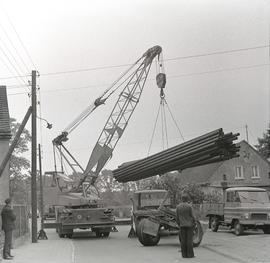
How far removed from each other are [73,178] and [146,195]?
761cm

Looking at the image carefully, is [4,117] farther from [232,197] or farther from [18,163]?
[18,163]

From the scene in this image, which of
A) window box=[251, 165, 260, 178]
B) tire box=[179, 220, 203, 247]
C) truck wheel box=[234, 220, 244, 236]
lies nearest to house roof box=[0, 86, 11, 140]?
truck wheel box=[234, 220, 244, 236]

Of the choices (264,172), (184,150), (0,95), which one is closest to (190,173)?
(264,172)

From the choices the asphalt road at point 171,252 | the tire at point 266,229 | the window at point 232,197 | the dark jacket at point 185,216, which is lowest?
the asphalt road at point 171,252

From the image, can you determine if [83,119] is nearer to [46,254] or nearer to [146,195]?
[146,195]

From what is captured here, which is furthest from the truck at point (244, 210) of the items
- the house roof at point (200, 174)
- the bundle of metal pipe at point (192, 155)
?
the house roof at point (200, 174)

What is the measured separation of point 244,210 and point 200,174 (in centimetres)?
3631

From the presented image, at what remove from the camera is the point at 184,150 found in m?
18.4

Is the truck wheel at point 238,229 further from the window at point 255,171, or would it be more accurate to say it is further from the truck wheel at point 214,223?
the window at point 255,171

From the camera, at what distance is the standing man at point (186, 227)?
1427 cm

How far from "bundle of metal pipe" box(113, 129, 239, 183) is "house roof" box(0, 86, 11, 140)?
434 inches

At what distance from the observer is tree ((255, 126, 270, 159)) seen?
212 feet

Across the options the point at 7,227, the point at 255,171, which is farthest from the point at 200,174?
the point at 7,227

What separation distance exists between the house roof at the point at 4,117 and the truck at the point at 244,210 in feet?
42.3
